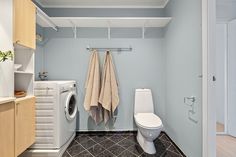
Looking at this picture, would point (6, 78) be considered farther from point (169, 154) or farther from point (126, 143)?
point (169, 154)

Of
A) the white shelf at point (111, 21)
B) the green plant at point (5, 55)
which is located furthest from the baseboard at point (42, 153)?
the white shelf at point (111, 21)

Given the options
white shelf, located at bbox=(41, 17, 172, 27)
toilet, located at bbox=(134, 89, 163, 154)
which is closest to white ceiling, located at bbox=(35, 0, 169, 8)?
white shelf, located at bbox=(41, 17, 172, 27)

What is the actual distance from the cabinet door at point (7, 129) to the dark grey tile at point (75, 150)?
32.8 inches

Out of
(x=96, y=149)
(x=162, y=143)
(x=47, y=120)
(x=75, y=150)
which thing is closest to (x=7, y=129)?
(x=47, y=120)

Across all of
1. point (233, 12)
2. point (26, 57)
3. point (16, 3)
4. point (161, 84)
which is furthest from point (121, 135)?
point (233, 12)

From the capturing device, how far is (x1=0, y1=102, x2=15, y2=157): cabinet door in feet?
4.40

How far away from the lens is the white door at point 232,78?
271 centimetres

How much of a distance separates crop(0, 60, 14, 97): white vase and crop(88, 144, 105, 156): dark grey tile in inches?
50.7

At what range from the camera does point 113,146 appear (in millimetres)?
2377

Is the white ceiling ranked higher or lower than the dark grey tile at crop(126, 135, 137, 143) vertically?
higher

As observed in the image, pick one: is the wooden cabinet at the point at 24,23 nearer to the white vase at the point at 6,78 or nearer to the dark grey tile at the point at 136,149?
the white vase at the point at 6,78

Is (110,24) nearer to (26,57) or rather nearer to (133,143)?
(26,57)

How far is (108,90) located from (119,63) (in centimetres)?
57

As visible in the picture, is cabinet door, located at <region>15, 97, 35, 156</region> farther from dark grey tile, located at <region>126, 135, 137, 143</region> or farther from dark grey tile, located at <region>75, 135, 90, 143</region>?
dark grey tile, located at <region>126, 135, 137, 143</region>
